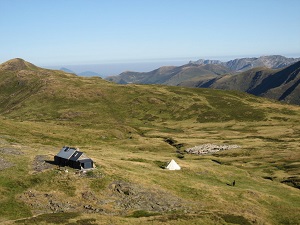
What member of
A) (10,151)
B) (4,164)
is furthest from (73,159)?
(10,151)

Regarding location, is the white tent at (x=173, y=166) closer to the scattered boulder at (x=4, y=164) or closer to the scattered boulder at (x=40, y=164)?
the scattered boulder at (x=40, y=164)

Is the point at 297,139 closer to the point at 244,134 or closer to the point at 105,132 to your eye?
the point at 244,134

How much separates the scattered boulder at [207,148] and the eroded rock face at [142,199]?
67768mm

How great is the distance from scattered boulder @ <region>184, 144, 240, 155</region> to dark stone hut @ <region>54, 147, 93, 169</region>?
226 ft

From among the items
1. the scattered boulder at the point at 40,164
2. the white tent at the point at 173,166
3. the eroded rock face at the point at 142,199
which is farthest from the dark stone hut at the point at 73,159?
the white tent at the point at 173,166

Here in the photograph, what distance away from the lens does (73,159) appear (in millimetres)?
67812

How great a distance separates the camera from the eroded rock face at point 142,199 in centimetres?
5884

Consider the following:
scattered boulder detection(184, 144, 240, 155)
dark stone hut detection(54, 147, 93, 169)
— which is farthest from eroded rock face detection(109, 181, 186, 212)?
scattered boulder detection(184, 144, 240, 155)

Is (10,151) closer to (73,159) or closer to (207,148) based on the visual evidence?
(73,159)

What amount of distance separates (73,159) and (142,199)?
16974 millimetres

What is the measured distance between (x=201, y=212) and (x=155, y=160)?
1578 inches

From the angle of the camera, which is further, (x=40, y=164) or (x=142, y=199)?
(x=40, y=164)

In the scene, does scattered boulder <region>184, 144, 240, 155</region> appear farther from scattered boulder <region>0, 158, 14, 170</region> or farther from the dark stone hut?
scattered boulder <region>0, 158, 14, 170</region>

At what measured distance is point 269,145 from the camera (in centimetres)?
13662
